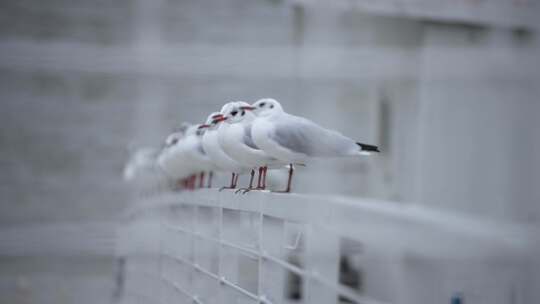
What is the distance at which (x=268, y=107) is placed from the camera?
54.0 inches

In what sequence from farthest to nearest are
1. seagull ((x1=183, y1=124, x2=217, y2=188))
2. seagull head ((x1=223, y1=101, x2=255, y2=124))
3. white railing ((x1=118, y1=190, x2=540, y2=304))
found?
seagull ((x1=183, y1=124, x2=217, y2=188)), seagull head ((x1=223, y1=101, x2=255, y2=124)), white railing ((x1=118, y1=190, x2=540, y2=304))

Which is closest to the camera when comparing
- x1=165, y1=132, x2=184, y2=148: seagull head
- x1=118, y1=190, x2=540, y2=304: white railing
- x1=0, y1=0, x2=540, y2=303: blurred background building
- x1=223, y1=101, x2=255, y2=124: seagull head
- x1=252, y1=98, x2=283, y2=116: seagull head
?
x1=118, y1=190, x2=540, y2=304: white railing

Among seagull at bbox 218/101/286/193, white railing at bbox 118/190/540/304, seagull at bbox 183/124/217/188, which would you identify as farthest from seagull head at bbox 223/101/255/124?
seagull at bbox 183/124/217/188

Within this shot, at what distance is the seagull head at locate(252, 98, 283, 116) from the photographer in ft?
4.38

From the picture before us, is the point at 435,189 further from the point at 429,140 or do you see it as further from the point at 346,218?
the point at 346,218

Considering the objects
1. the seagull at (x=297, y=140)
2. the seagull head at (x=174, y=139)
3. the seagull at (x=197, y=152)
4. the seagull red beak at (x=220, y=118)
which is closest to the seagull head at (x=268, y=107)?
the seagull at (x=297, y=140)

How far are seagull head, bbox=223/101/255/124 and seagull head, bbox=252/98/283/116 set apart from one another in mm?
70

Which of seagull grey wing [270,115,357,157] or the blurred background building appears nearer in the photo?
the blurred background building

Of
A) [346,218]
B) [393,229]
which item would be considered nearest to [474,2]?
[346,218]

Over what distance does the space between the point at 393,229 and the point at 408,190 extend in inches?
80.1

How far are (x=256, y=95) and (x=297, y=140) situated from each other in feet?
7.53

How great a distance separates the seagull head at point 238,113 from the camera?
149 centimetres

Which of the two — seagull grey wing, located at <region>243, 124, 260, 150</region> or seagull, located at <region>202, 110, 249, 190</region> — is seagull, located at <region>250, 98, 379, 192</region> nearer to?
seagull grey wing, located at <region>243, 124, 260, 150</region>

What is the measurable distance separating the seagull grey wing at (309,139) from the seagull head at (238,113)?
0.22 metres
